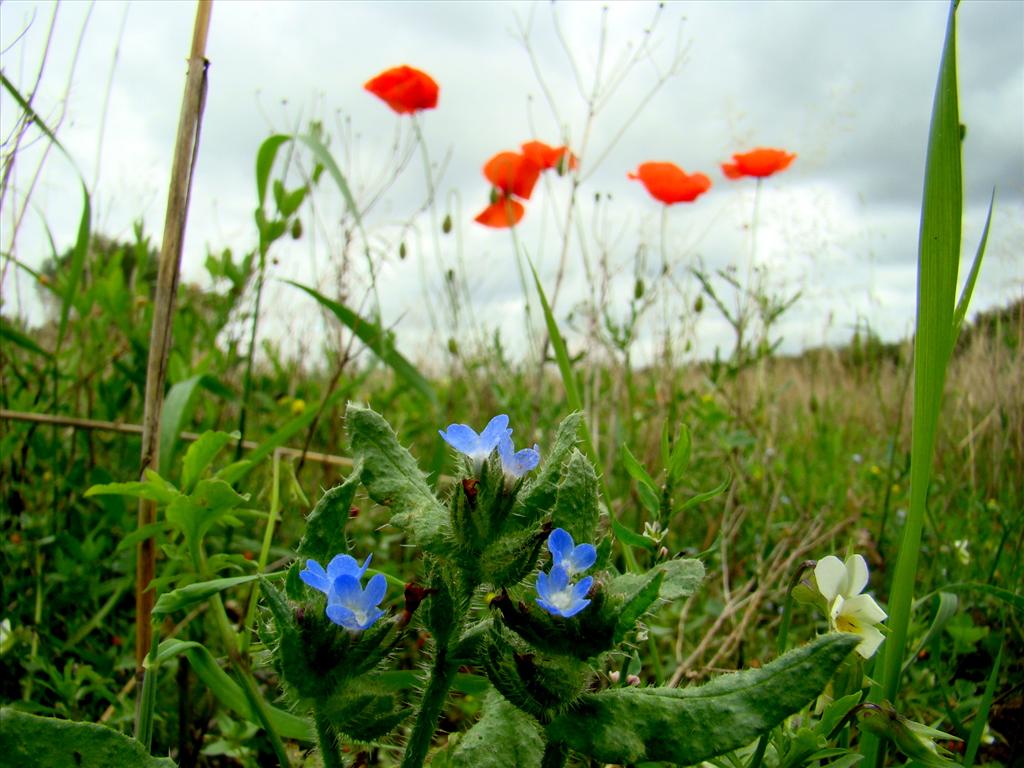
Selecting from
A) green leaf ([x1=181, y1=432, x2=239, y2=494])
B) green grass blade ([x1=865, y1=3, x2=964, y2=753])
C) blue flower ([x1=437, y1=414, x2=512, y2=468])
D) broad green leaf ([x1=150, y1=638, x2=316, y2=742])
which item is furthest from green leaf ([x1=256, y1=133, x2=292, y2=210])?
green grass blade ([x1=865, y1=3, x2=964, y2=753])

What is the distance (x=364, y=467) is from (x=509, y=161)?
7.42ft

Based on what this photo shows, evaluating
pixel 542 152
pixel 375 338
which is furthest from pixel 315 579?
pixel 542 152

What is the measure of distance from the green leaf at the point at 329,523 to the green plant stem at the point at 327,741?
138 mm

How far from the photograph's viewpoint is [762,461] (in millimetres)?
3062

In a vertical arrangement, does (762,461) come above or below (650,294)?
below

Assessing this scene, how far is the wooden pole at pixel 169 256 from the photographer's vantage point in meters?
1.08

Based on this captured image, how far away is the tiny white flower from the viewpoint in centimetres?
84

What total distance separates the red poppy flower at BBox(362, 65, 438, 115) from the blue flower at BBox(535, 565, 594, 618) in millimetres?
2613

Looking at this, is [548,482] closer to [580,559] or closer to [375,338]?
[580,559]

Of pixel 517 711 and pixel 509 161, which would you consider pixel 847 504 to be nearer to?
pixel 509 161

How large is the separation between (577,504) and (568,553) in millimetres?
75

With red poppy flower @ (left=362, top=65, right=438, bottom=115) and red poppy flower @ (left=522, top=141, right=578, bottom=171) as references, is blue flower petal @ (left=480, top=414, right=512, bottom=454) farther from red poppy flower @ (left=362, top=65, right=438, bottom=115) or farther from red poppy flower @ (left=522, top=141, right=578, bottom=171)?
red poppy flower @ (left=362, top=65, right=438, bottom=115)

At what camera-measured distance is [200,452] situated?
100 cm

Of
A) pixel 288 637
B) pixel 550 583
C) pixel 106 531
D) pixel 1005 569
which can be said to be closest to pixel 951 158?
pixel 550 583
